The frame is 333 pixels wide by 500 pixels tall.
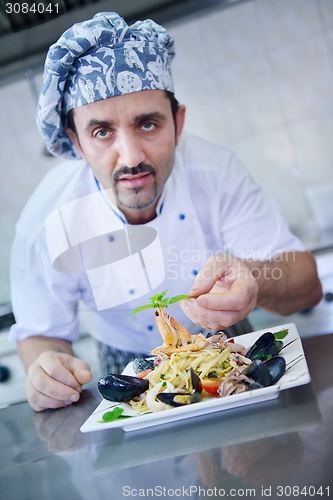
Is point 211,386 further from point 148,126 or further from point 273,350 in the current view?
point 148,126

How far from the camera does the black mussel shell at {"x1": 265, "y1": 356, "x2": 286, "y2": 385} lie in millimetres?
508

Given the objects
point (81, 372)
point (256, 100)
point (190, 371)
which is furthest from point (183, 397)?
point (256, 100)

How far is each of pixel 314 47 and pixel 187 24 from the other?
593 mm

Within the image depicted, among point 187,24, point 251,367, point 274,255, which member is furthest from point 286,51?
point 251,367

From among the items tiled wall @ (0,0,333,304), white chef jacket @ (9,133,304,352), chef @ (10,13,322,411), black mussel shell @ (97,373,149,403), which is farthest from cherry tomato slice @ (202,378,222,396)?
tiled wall @ (0,0,333,304)

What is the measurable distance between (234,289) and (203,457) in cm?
24

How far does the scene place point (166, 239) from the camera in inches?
41.5

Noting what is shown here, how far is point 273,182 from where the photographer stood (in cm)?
195

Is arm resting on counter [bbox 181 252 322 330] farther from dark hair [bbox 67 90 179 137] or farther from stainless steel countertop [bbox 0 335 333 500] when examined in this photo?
dark hair [bbox 67 90 179 137]

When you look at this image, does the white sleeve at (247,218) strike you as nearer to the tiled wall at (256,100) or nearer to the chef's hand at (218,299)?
the chef's hand at (218,299)

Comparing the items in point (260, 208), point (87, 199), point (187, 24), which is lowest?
point (260, 208)

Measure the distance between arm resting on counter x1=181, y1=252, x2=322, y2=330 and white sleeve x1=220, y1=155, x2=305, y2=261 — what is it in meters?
0.11

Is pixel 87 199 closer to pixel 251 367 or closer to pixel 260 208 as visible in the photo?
pixel 260 208

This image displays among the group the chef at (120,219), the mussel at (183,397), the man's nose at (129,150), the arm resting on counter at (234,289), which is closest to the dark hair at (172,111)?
the chef at (120,219)
